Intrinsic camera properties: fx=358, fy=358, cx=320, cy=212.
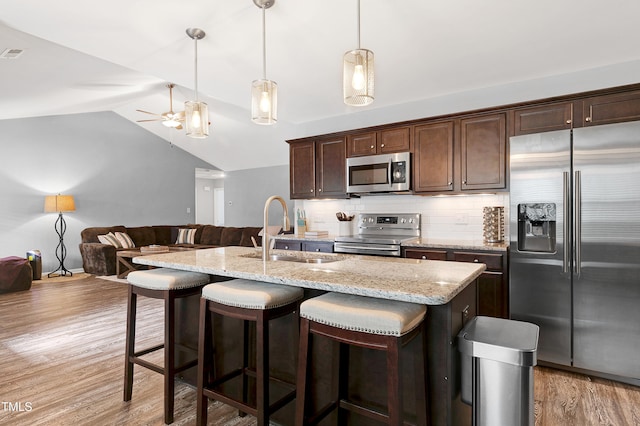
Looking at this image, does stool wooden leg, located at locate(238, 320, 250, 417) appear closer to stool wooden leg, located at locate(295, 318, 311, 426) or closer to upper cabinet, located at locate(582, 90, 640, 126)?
stool wooden leg, located at locate(295, 318, 311, 426)

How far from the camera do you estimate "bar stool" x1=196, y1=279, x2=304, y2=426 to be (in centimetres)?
167

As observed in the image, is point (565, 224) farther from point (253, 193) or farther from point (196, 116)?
point (253, 193)

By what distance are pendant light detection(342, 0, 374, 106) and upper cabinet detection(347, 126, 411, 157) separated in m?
2.24

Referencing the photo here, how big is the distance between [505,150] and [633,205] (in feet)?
3.61

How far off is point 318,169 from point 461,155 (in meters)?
1.78

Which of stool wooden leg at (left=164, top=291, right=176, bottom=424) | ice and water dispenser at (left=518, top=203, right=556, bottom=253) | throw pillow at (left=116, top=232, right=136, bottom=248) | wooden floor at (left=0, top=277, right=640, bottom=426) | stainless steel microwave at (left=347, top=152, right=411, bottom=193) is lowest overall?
wooden floor at (left=0, top=277, right=640, bottom=426)

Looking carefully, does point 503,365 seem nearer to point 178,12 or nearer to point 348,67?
point 348,67

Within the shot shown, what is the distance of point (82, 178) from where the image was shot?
7402mm

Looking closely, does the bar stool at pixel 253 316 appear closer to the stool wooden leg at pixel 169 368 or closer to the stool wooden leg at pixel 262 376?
the stool wooden leg at pixel 262 376

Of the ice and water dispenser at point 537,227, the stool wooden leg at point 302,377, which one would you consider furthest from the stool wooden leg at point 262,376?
the ice and water dispenser at point 537,227

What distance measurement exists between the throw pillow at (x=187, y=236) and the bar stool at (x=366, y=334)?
7.20 m

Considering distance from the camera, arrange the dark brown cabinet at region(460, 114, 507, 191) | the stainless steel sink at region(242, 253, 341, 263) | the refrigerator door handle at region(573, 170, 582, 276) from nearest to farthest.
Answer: the stainless steel sink at region(242, 253, 341, 263), the refrigerator door handle at region(573, 170, 582, 276), the dark brown cabinet at region(460, 114, 507, 191)

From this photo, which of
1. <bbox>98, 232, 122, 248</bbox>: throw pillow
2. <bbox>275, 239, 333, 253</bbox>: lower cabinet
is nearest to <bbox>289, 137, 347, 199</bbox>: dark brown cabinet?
<bbox>275, 239, 333, 253</bbox>: lower cabinet

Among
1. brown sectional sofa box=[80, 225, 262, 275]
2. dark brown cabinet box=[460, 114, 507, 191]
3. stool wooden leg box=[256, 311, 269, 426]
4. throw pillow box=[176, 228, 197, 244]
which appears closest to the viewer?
stool wooden leg box=[256, 311, 269, 426]
